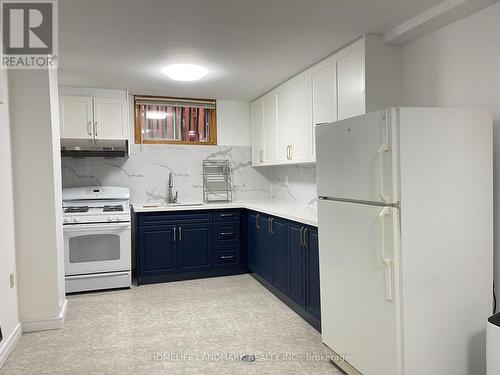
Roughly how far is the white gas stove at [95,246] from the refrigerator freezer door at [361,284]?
2.41 meters

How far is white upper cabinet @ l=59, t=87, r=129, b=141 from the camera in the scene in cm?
412

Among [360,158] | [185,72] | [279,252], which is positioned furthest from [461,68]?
[185,72]

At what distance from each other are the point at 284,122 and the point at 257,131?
2.90ft

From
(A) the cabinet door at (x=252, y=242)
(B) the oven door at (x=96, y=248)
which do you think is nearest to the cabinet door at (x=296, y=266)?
(A) the cabinet door at (x=252, y=242)

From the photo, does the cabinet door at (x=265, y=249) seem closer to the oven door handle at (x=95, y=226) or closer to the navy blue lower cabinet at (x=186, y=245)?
the navy blue lower cabinet at (x=186, y=245)

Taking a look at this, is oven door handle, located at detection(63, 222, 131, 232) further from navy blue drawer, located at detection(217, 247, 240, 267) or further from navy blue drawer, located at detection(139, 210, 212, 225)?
navy blue drawer, located at detection(217, 247, 240, 267)

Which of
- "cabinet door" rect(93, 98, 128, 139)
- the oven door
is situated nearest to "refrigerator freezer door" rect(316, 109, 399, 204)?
the oven door

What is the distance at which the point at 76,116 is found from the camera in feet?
13.6

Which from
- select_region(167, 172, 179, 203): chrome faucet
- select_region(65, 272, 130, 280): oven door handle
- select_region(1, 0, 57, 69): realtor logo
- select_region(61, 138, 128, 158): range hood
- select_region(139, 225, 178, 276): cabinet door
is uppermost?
select_region(1, 0, 57, 69): realtor logo

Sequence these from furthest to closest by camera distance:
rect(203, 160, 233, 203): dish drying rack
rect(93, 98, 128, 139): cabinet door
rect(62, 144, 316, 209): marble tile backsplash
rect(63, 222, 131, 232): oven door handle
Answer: rect(203, 160, 233, 203): dish drying rack → rect(62, 144, 316, 209): marble tile backsplash → rect(93, 98, 128, 139): cabinet door → rect(63, 222, 131, 232): oven door handle

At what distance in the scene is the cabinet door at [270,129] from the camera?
439 centimetres

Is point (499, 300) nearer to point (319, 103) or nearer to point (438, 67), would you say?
point (438, 67)

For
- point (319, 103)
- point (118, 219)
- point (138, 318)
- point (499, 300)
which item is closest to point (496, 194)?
point (499, 300)

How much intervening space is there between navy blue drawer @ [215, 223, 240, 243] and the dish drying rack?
635 mm
